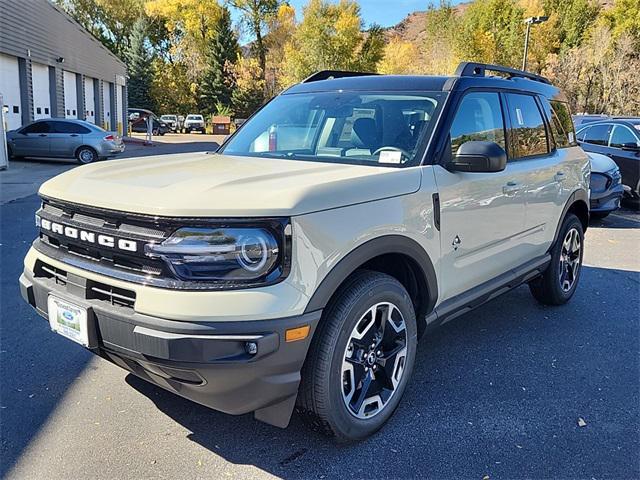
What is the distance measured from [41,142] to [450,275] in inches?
716

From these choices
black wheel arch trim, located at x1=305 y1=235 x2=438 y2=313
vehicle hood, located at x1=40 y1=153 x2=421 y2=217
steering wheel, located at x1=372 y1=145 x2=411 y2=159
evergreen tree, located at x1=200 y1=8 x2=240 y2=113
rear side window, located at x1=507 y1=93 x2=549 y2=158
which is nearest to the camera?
vehicle hood, located at x1=40 y1=153 x2=421 y2=217

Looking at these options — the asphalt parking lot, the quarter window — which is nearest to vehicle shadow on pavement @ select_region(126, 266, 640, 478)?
the asphalt parking lot

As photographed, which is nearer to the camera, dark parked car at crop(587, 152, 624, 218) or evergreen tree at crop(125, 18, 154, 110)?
dark parked car at crop(587, 152, 624, 218)

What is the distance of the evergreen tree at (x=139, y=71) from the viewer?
52.9 meters

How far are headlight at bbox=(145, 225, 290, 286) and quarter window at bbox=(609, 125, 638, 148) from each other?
11115mm

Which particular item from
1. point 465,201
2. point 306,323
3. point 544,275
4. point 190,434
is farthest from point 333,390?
point 544,275

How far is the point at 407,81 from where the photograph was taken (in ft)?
12.1

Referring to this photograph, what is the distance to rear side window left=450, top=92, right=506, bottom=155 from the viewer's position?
345cm

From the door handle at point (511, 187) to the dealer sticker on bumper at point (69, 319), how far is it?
8.97 feet

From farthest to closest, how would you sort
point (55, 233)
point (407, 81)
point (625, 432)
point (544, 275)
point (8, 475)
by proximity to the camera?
point (544, 275)
point (407, 81)
point (625, 432)
point (55, 233)
point (8, 475)

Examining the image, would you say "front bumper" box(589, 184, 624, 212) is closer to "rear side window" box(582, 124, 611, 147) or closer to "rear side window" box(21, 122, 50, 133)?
"rear side window" box(582, 124, 611, 147)

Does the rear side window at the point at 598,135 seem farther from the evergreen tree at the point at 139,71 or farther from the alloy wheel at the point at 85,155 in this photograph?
the evergreen tree at the point at 139,71

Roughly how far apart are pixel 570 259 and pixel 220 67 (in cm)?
5302

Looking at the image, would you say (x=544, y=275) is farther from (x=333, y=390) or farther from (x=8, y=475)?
(x=8, y=475)
